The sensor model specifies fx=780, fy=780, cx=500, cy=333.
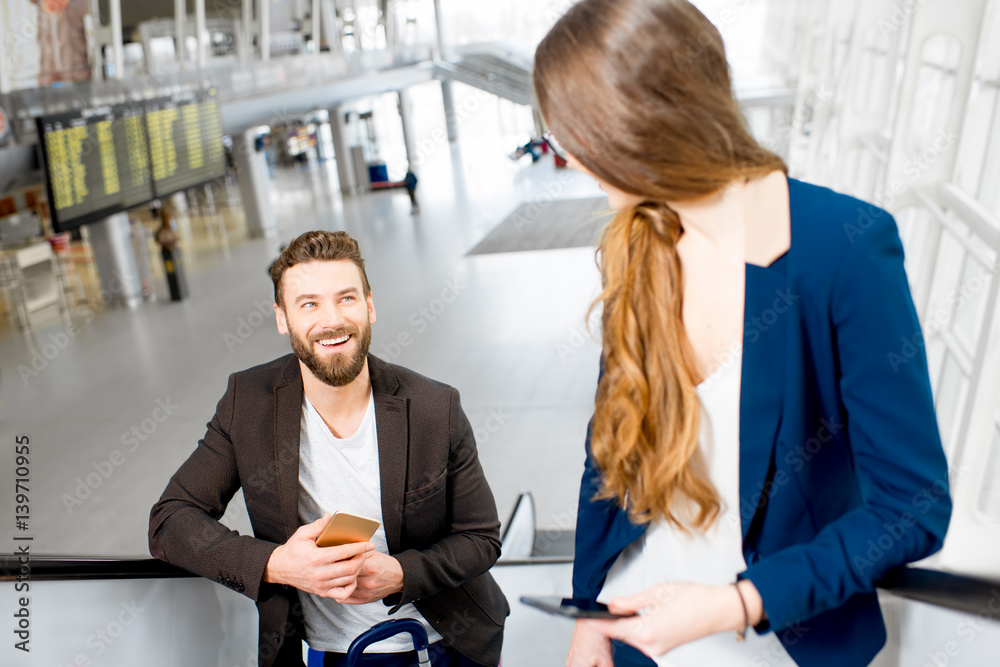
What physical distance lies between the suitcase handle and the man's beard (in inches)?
23.9

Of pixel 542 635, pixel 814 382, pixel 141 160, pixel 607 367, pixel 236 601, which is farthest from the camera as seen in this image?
pixel 141 160

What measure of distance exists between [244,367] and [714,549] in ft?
30.8

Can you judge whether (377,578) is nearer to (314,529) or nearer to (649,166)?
(314,529)

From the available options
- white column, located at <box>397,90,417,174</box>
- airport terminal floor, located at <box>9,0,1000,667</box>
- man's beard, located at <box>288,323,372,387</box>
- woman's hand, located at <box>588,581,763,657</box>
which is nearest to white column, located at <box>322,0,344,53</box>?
airport terminal floor, located at <box>9,0,1000,667</box>

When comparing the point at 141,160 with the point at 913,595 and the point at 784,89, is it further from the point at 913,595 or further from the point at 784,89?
the point at 784,89

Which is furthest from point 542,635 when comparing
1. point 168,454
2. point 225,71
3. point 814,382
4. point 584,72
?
point 225,71

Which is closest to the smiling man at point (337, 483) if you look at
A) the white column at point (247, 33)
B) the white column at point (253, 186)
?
the white column at point (247, 33)

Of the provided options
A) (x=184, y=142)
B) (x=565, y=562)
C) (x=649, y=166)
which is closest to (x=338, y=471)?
(x=649, y=166)

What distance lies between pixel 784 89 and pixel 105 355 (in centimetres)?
1434

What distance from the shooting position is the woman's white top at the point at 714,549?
3.73 feet

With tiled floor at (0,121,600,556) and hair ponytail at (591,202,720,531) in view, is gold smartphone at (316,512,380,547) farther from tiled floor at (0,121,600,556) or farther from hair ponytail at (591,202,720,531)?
tiled floor at (0,121,600,556)

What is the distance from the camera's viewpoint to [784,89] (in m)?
17.0

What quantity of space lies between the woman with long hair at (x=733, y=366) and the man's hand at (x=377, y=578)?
0.73 metres

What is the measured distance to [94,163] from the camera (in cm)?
943
